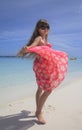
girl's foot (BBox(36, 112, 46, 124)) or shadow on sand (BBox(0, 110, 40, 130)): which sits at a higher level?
girl's foot (BBox(36, 112, 46, 124))

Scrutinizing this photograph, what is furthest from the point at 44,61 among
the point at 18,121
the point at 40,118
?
the point at 18,121

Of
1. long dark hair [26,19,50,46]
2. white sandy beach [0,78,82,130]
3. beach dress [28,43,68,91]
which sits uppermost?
long dark hair [26,19,50,46]

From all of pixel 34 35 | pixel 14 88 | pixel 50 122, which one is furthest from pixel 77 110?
pixel 14 88

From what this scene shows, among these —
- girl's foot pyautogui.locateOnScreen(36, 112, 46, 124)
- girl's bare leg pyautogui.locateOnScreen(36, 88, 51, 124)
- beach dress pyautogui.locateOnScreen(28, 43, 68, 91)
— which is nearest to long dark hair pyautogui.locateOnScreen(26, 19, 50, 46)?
beach dress pyautogui.locateOnScreen(28, 43, 68, 91)

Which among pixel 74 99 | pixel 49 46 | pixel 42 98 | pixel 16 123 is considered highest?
pixel 49 46

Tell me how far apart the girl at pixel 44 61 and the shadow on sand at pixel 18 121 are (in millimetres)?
164

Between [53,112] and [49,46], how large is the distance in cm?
113

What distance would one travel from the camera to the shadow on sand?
11.4 ft

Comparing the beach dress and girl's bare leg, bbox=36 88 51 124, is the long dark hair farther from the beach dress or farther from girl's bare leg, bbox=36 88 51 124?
girl's bare leg, bbox=36 88 51 124

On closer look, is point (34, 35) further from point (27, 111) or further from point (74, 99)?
point (74, 99)

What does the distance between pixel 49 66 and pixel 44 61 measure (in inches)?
4.0

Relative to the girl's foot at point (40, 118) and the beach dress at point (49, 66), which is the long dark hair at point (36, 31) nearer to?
the beach dress at point (49, 66)

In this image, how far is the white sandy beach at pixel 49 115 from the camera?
350 centimetres

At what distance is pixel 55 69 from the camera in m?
3.46
